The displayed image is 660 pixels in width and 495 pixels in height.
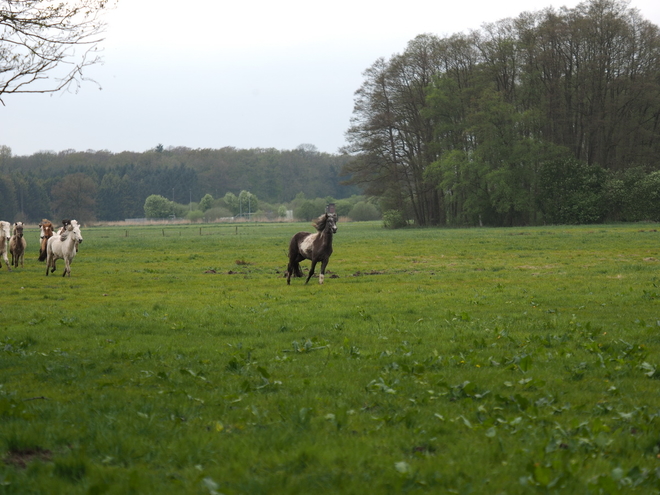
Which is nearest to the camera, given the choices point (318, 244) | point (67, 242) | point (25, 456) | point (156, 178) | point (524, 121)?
point (25, 456)

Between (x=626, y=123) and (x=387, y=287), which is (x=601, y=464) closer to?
(x=387, y=287)

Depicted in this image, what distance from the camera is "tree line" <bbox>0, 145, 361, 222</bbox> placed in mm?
157250

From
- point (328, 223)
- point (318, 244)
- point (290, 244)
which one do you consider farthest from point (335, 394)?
point (290, 244)

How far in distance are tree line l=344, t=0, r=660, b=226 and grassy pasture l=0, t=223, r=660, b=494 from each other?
171 feet

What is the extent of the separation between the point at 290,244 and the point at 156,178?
16396 centimetres

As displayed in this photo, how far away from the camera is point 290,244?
21.2 metres

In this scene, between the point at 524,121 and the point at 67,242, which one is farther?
the point at 524,121

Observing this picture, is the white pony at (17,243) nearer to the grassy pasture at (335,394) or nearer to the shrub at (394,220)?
the grassy pasture at (335,394)

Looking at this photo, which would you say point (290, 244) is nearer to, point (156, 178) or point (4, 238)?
point (4, 238)

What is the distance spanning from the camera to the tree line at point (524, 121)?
62.3 metres

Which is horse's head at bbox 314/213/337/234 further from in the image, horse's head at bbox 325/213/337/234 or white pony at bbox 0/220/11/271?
white pony at bbox 0/220/11/271

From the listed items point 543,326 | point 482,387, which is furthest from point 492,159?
point 482,387

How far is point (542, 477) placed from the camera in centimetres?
484

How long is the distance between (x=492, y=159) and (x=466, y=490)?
68350 millimetres
